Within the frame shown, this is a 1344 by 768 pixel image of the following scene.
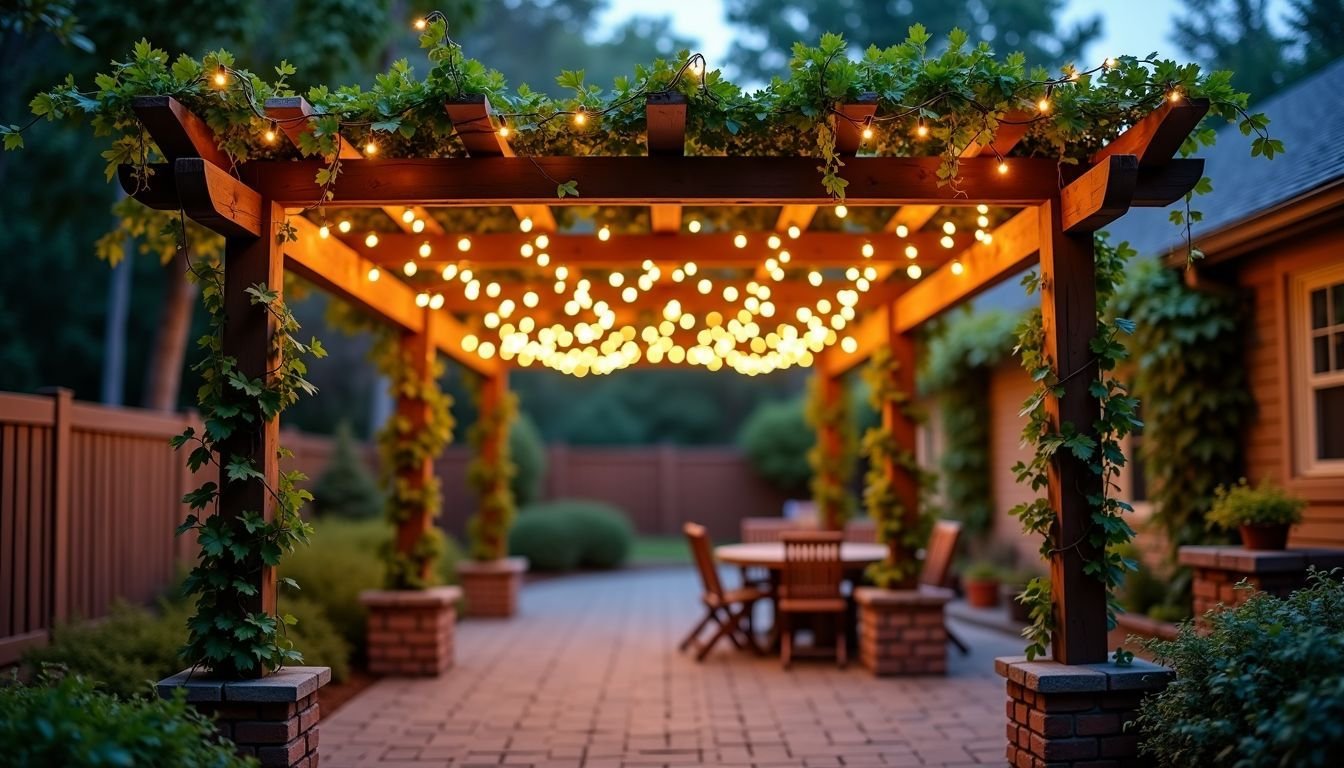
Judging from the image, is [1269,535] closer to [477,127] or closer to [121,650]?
[477,127]

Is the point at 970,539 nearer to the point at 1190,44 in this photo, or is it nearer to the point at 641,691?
the point at 641,691

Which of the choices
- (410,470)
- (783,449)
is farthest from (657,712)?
(783,449)

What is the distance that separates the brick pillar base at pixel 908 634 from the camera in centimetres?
695

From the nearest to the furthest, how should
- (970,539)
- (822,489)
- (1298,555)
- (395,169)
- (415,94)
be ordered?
(415,94) → (395,169) → (1298,555) → (822,489) → (970,539)

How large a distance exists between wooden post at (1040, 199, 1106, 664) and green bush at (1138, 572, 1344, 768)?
275 millimetres

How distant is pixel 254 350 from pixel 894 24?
61.9 feet

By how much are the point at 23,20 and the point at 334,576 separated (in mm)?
3976

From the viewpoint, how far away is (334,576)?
7691mm

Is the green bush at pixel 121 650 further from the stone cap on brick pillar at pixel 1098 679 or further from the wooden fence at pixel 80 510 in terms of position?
the stone cap on brick pillar at pixel 1098 679

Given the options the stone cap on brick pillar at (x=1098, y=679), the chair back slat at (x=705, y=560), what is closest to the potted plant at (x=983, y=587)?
the chair back slat at (x=705, y=560)

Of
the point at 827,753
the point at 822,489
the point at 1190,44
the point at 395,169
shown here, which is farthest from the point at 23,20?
the point at 1190,44

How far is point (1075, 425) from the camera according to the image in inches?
162

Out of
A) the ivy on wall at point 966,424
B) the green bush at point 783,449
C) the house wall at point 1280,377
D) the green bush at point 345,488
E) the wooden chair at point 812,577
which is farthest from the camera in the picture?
the green bush at point 783,449

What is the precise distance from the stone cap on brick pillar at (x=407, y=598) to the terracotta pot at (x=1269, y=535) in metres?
4.79
